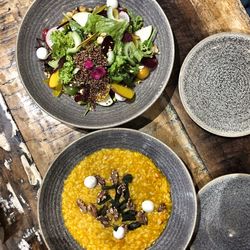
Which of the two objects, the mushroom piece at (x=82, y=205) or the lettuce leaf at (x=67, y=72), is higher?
the lettuce leaf at (x=67, y=72)

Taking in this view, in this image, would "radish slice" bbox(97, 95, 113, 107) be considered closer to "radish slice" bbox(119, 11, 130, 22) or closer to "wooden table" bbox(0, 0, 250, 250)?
"wooden table" bbox(0, 0, 250, 250)

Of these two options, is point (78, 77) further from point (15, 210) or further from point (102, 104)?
point (15, 210)

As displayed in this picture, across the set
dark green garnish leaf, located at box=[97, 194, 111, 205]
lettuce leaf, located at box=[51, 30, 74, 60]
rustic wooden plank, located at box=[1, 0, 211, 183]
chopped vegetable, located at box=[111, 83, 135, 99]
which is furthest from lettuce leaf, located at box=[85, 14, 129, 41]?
dark green garnish leaf, located at box=[97, 194, 111, 205]

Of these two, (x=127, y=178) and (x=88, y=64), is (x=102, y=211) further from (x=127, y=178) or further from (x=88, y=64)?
(x=88, y=64)

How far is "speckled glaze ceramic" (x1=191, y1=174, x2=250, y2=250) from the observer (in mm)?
2770

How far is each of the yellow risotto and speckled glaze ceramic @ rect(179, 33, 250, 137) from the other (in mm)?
372

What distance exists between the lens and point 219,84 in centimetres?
279

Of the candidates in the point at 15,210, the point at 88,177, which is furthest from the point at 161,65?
the point at 15,210

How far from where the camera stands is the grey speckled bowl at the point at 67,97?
105 inches

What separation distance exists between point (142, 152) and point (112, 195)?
10.4 inches

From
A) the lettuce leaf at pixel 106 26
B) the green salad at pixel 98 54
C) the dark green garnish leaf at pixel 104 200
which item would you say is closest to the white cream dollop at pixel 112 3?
the green salad at pixel 98 54

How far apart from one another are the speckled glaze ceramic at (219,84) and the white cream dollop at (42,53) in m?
0.68

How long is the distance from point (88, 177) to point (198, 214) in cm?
59

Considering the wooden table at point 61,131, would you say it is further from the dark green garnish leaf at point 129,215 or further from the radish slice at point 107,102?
the dark green garnish leaf at point 129,215
